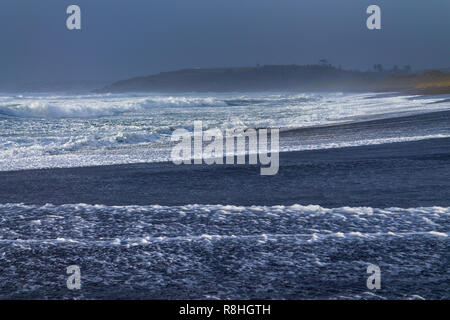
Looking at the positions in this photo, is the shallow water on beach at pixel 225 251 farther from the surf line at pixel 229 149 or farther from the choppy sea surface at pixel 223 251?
the surf line at pixel 229 149

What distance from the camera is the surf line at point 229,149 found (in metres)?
10.5

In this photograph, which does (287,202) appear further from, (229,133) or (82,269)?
(229,133)

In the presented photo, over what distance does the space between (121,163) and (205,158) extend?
5.67ft

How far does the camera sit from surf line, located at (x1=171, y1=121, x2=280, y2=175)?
1047cm

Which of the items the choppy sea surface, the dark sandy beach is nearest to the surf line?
the dark sandy beach

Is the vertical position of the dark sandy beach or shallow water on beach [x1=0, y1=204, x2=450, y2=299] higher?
the dark sandy beach

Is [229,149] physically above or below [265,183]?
above

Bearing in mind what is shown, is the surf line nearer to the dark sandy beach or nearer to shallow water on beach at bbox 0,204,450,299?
the dark sandy beach

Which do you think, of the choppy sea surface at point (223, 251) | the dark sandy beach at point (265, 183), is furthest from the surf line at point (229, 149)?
the choppy sea surface at point (223, 251)

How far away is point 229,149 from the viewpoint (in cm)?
1281

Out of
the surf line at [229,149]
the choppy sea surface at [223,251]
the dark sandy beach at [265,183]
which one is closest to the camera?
the choppy sea surface at [223,251]

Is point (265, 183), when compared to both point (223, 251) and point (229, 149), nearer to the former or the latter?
point (223, 251)

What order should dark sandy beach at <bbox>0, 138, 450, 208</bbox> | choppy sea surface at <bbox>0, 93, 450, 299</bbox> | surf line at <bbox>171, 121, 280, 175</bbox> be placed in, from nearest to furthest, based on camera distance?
choppy sea surface at <bbox>0, 93, 450, 299</bbox>
dark sandy beach at <bbox>0, 138, 450, 208</bbox>
surf line at <bbox>171, 121, 280, 175</bbox>

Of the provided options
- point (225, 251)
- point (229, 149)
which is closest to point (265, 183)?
point (225, 251)
